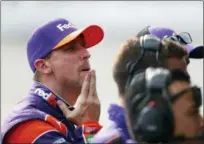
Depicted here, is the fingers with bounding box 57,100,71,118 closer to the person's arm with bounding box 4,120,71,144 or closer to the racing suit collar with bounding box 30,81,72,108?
the racing suit collar with bounding box 30,81,72,108

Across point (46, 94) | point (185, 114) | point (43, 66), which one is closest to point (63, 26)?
point (43, 66)

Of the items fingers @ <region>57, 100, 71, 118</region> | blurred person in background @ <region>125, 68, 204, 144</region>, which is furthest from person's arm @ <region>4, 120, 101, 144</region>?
blurred person in background @ <region>125, 68, 204, 144</region>

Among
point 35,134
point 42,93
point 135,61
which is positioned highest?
point 135,61

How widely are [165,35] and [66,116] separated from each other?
1.81 ft

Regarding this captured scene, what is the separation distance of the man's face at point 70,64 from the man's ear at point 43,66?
1cm

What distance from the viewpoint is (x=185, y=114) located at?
6.05 feet

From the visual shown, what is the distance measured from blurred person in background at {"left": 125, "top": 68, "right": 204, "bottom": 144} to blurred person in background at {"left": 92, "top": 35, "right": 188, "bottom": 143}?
0.04 metres

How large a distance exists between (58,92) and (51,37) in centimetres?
22

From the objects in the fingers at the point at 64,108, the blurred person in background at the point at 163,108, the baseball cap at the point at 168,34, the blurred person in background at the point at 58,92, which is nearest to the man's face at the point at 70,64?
the blurred person in background at the point at 58,92

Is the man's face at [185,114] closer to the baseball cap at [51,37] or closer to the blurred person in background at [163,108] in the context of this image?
the blurred person in background at [163,108]

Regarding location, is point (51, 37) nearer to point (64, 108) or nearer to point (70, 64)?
point (70, 64)

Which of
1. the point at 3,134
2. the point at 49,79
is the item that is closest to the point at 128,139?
the point at 3,134

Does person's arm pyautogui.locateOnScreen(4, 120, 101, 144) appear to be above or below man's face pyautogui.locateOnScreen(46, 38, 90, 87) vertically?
below

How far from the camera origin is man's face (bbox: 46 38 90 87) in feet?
9.09
